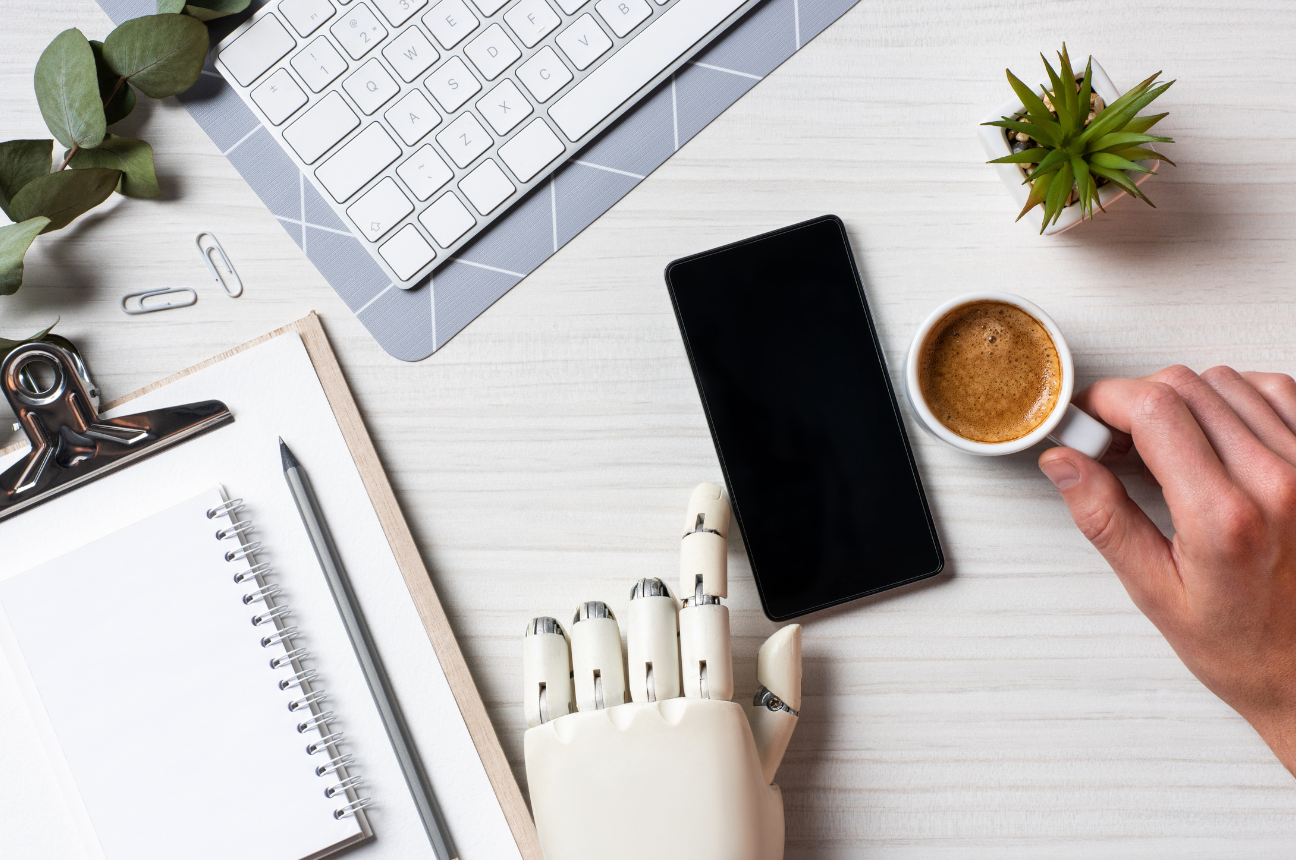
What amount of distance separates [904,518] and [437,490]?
0.34 m

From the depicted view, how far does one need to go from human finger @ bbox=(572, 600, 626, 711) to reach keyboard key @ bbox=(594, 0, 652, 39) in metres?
0.40

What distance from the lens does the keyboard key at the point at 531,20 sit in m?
0.58

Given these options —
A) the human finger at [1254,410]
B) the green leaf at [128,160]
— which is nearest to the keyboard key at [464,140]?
the green leaf at [128,160]

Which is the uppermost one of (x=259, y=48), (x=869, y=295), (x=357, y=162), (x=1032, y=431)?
(x=259, y=48)

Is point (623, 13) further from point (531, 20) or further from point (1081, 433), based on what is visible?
point (1081, 433)

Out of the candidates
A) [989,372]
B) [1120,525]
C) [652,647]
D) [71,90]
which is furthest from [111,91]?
[1120,525]

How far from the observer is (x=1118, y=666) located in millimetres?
585

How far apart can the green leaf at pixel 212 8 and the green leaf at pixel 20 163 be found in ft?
0.43

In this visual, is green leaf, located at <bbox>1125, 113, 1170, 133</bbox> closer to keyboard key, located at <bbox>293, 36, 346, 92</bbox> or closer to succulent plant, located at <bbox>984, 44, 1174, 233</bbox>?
succulent plant, located at <bbox>984, 44, 1174, 233</bbox>

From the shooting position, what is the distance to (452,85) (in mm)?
578

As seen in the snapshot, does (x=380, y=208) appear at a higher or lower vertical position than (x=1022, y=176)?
higher

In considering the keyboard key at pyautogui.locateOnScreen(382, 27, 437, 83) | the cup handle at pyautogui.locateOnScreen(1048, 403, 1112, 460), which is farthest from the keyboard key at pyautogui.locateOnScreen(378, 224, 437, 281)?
the cup handle at pyautogui.locateOnScreen(1048, 403, 1112, 460)

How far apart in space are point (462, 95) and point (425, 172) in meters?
0.06

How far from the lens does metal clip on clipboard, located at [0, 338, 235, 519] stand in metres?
0.57
